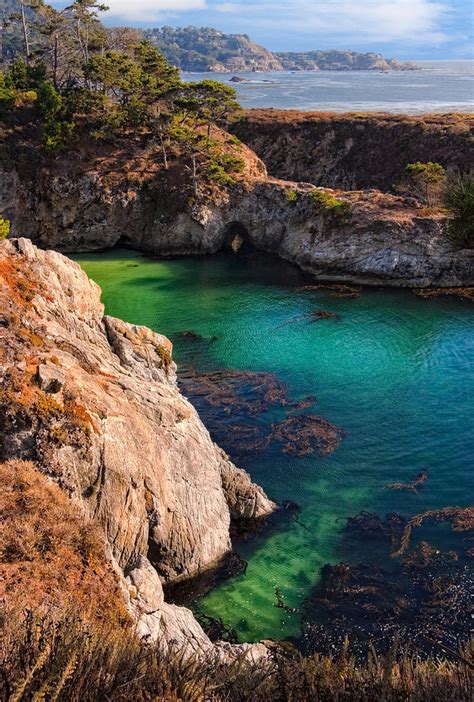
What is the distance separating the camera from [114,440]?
1483cm

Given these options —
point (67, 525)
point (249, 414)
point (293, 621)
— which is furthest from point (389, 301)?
point (67, 525)

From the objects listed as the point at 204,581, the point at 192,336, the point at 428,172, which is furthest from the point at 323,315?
the point at 204,581

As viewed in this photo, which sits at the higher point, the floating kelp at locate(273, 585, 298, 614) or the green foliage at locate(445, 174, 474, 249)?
the green foliage at locate(445, 174, 474, 249)

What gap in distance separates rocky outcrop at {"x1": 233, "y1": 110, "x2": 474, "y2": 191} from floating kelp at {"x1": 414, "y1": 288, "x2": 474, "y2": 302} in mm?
27501

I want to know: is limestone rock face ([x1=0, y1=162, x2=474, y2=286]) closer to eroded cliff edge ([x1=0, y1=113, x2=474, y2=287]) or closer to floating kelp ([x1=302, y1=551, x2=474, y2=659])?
eroded cliff edge ([x1=0, y1=113, x2=474, y2=287])

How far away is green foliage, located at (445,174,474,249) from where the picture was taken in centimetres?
4475

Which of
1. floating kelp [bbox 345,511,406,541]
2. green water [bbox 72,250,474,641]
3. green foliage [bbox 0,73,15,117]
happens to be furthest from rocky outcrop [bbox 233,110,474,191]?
floating kelp [bbox 345,511,406,541]

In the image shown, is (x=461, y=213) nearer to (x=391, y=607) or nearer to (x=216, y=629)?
(x=391, y=607)

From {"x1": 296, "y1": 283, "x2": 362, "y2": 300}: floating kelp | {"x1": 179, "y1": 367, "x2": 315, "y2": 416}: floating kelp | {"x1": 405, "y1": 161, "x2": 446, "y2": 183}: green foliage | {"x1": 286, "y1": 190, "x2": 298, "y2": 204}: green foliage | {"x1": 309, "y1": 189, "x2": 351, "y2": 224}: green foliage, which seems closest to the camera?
{"x1": 179, "y1": 367, "x2": 315, "y2": 416}: floating kelp

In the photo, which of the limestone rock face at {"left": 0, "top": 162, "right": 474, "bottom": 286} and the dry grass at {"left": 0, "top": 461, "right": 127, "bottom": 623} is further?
the limestone rock face at {"left": 0, "top": 162, "right": 474, "bottom": 286}

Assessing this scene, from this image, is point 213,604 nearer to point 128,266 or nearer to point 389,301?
point 389,301

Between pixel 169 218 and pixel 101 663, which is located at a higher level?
pixel 169 218

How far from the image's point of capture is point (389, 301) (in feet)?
141

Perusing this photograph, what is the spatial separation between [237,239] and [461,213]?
77.5ft
